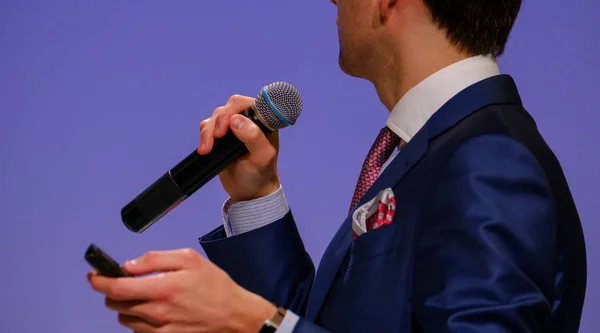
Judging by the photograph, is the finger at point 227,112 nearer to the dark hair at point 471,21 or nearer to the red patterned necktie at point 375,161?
the red patterned necktie at point 375,161

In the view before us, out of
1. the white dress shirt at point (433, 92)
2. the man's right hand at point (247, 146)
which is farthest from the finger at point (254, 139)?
the white dress shirt at point (433, 92)

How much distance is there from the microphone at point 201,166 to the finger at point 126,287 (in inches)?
12.4

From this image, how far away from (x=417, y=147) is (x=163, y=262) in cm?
40

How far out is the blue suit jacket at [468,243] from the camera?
792mm

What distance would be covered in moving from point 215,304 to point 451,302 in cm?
26

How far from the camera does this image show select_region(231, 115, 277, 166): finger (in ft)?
3.74

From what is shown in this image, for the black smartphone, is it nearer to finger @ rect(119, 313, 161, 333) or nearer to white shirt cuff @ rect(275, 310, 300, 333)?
finger @ rect(119, 313, 161, 333)

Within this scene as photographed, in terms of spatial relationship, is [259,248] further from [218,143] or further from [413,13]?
[413,13]

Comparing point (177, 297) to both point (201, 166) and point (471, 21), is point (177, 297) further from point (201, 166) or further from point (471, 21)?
point (471, 21)

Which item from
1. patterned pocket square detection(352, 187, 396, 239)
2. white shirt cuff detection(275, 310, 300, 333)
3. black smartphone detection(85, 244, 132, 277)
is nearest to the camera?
black smartphone detection(85, 244, 132, 277)

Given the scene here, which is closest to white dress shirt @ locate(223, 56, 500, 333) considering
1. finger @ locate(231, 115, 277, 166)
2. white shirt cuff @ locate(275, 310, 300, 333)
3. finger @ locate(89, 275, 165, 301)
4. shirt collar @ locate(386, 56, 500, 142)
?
shirt collar @ locate(386, 56, 500, 142)

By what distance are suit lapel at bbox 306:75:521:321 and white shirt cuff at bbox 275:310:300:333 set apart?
0.14 m

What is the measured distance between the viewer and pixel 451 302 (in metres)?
0.79

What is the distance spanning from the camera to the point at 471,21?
1073 millimetres
